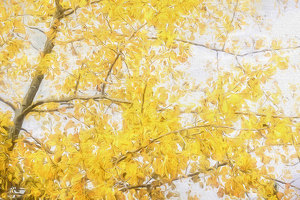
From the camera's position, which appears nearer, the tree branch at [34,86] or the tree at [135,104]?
the tree at [135,104]

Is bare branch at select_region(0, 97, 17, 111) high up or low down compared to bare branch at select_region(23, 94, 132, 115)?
up

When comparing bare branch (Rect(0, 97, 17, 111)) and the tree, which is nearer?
the tree

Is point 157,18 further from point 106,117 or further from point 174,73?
point 106,117

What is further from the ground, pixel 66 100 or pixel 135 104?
pixel 66 100

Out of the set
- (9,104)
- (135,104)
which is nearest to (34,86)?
(9,104)

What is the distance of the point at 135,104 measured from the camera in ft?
4.48

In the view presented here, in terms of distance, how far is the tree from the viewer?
1.30 metres

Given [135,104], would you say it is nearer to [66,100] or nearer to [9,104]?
[66,100]

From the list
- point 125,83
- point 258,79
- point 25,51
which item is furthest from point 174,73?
point 25,51

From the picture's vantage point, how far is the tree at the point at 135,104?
51.1 inches

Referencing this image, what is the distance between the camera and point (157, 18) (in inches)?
55.4

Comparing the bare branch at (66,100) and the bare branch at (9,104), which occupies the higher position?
the bare branch at (9,104)

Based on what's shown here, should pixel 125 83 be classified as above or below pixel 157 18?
below

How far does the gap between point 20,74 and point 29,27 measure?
26 cm
